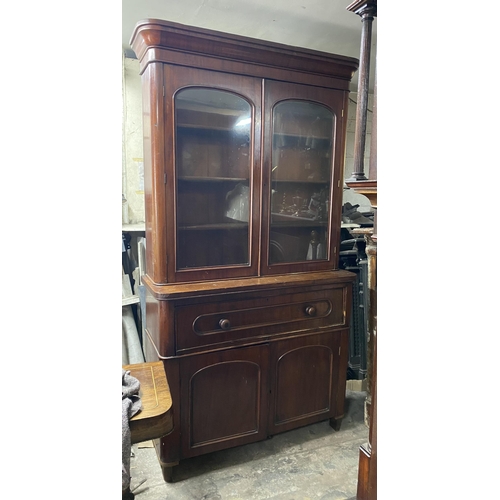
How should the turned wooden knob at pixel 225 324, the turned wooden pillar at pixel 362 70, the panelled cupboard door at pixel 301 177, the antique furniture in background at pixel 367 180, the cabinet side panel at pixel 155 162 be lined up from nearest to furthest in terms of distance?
the antique furniture in background at pixel 367 180, the turned wooden pillar at pixel 362 70, the cabinet side panel at pixel 155 162, the turned wooden knob at pixel 225 324, the panelled cupboard door at pixel 301 177

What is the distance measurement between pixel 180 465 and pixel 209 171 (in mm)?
1273

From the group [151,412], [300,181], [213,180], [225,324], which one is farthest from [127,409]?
[300,181]

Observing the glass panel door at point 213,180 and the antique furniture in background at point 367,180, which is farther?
the glass panel door at point 213,180

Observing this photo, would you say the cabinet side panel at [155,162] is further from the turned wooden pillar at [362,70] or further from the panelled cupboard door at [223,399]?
the turned wooden pillar at [362,70]

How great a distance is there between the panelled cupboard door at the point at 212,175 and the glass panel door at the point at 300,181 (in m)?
0.12

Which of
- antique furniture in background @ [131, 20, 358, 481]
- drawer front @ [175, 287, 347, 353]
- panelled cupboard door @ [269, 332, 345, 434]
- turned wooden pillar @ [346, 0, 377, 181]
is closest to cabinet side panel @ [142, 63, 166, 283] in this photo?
antique furniture in background @ [131, 20, 358, 481]

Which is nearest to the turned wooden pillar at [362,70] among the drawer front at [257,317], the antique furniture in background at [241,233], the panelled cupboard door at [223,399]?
the antique furniture in background at [241,233]

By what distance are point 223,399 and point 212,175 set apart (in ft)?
3.12

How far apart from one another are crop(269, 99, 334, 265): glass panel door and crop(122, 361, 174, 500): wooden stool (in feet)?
2.35

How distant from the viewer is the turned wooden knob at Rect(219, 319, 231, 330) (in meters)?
1.46

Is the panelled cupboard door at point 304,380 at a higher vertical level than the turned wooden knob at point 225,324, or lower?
lower

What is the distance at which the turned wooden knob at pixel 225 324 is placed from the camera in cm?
146

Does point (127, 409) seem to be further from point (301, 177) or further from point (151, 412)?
point (301, 177)

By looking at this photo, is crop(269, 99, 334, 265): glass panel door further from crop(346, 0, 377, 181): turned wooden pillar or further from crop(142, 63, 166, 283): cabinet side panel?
crop(346, 0, 377, 181): turned wooden pillar
